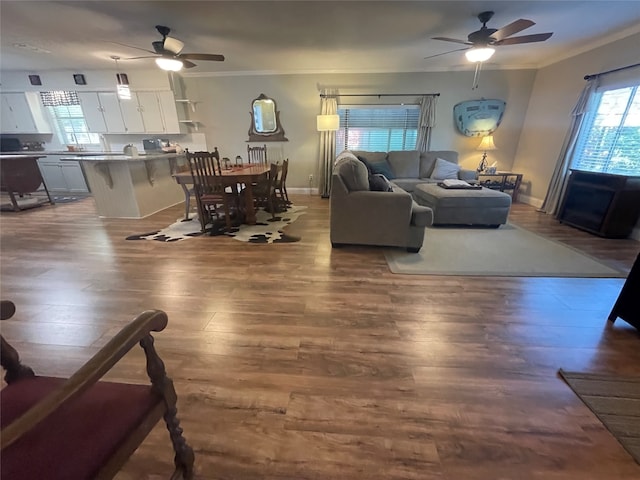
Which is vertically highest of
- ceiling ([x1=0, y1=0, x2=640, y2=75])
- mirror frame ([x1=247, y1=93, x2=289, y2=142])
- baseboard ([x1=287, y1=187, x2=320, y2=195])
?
ceiling ([x1=0, y1=0, x2=640, y2=75])

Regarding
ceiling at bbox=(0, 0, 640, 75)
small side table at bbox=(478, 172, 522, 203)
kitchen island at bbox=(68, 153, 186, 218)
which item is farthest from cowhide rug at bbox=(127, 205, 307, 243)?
small side table at bbox=(478, 172, 522, 203)

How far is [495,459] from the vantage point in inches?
42.9

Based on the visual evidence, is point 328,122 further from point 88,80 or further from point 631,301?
point 88,80

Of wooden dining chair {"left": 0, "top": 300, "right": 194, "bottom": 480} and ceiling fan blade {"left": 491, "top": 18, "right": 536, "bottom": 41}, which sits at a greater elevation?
ceiling fan blade {"left": 491, "top": 18, "right": 536, "bottom": 41}

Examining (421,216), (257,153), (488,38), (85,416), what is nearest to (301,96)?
(257,153)

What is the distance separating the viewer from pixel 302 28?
11.0 ft

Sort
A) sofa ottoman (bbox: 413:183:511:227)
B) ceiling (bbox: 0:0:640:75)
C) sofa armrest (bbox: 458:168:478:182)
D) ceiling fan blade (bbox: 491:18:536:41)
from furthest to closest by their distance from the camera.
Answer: sofa armrest (bbox: 458:168:478:182), sofa ottoman (bbox: 413:183:511:227), ceiling (bbox: 0:0:640:75), ceiling fan blade (bbox: 491:18:536:41)

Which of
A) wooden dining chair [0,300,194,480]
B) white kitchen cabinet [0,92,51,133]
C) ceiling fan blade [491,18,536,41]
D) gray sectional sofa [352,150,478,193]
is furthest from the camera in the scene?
white kitchen cabinet [0,92,51,133]

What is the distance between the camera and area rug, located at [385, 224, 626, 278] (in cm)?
257

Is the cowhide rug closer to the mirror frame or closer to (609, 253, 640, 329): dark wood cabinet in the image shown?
the mirror frame

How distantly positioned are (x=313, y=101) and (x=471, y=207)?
3.74 meters

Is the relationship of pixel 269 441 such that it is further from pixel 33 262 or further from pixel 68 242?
pixel 68 242

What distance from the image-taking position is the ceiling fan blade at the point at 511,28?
2498 millimetres

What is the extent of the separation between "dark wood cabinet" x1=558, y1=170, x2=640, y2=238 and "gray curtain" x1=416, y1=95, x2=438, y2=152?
244cm
